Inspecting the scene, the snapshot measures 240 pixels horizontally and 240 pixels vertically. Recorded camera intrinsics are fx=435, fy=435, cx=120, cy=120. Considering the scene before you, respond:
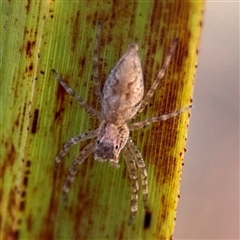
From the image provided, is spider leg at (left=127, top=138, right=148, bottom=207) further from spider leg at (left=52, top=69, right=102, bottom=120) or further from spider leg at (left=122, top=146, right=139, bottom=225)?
spider leg at (left=52, top=69, right=102, bottom=120)

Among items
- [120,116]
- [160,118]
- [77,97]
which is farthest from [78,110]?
[160,118]

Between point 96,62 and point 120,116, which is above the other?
point 96,62

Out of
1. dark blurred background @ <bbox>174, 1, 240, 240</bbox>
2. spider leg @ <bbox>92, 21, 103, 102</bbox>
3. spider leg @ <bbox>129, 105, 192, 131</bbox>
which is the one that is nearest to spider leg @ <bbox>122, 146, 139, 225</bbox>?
spider leg @ <bbox>129, 105, 192, 131</bbox>

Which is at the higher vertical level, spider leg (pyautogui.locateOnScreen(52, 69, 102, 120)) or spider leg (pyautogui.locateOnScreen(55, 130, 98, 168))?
spider leg (pyautogui.locateOnScreen(52, 69, 102, 120))

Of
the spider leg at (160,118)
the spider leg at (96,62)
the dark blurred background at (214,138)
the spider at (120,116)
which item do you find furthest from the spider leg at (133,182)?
the dark blurred background at (214,138)

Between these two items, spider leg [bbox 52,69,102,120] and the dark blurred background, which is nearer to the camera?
spider leg [bbox 52,69,102,120]

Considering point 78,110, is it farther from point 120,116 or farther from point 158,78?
point 158,78

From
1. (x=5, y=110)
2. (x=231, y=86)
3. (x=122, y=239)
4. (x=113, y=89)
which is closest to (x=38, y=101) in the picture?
(x=5, y=110)
